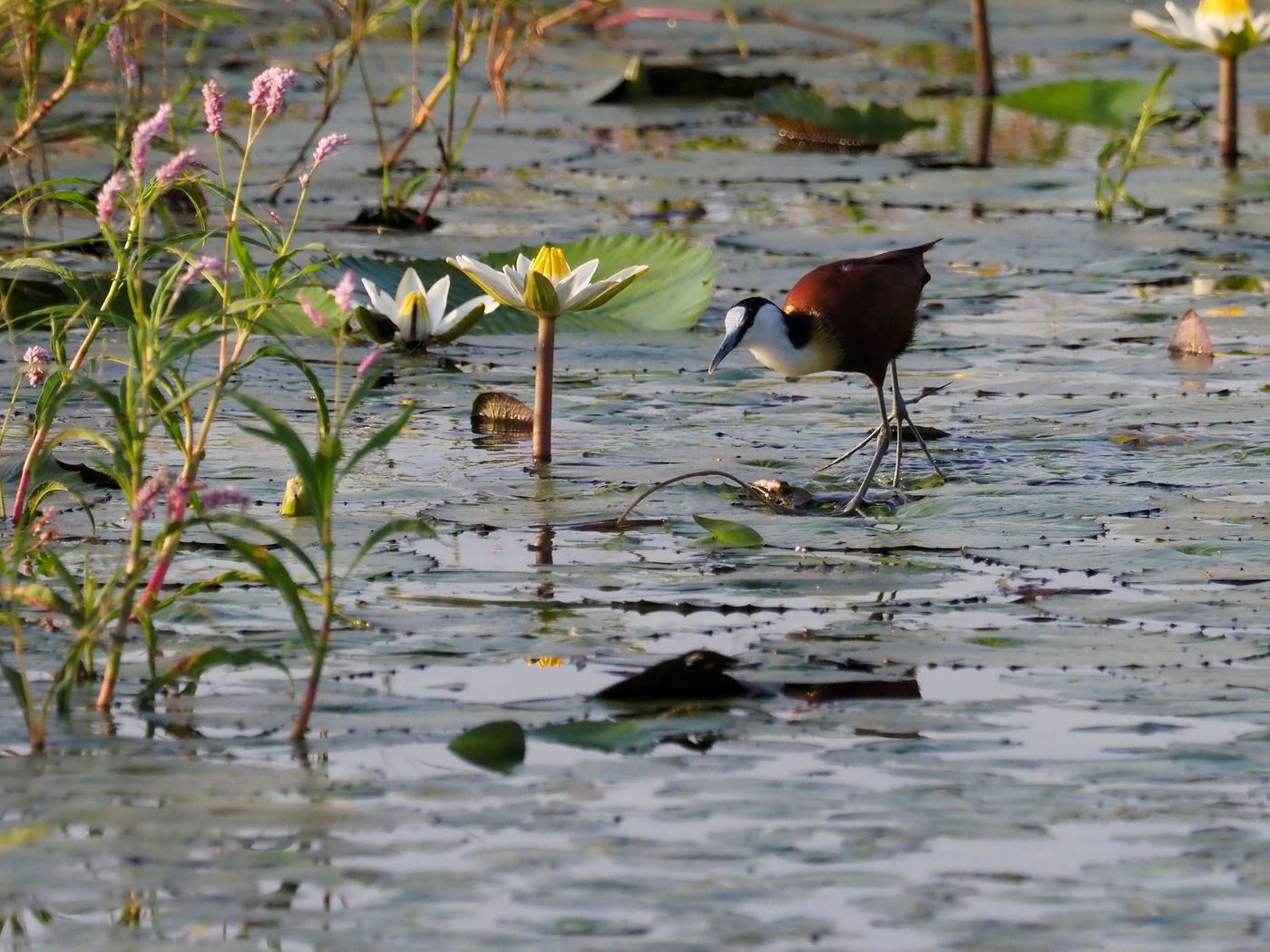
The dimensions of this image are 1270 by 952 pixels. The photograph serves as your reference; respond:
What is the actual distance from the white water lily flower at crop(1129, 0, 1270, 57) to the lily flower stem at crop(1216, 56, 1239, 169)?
0.21 feet

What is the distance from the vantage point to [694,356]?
15.7 feet

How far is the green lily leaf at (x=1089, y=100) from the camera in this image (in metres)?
7.69

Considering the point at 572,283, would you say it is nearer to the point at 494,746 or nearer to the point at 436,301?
the point at 436,301

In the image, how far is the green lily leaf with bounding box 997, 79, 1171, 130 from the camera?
303 inches

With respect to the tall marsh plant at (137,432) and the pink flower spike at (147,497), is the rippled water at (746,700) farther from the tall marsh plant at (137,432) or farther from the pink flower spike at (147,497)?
the pink flower spike at (147,497)

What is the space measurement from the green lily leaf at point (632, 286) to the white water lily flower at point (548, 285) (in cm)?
111

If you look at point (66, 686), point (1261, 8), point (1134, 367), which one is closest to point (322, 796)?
point (66, 686)

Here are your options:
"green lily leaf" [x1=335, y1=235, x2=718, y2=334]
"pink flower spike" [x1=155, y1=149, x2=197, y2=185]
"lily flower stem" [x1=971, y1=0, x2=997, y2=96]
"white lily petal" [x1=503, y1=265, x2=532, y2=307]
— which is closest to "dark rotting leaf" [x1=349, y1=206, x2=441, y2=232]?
"green lily leaf" [x1=335, y1=235, x2=718, y2=334]

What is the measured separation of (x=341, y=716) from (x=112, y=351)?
7.75 ft

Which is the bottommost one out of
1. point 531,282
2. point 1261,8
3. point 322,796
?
point 322,796

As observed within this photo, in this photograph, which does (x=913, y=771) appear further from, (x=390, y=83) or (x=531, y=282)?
(x=390, y=83)

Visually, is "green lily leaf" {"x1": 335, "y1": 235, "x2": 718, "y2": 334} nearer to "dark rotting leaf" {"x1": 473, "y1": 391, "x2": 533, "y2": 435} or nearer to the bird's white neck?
"dark rotting leaf" {"x1": 473, "y1": 391, "x2": 533, "y2": 435}

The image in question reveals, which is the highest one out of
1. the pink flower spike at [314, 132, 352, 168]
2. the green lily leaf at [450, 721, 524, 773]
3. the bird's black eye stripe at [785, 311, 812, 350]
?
the pink flower spike at [314, 132, 352, 168]

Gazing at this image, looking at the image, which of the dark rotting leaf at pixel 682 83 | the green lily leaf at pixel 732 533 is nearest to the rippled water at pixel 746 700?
the green lily leaf at pixel 732 533
